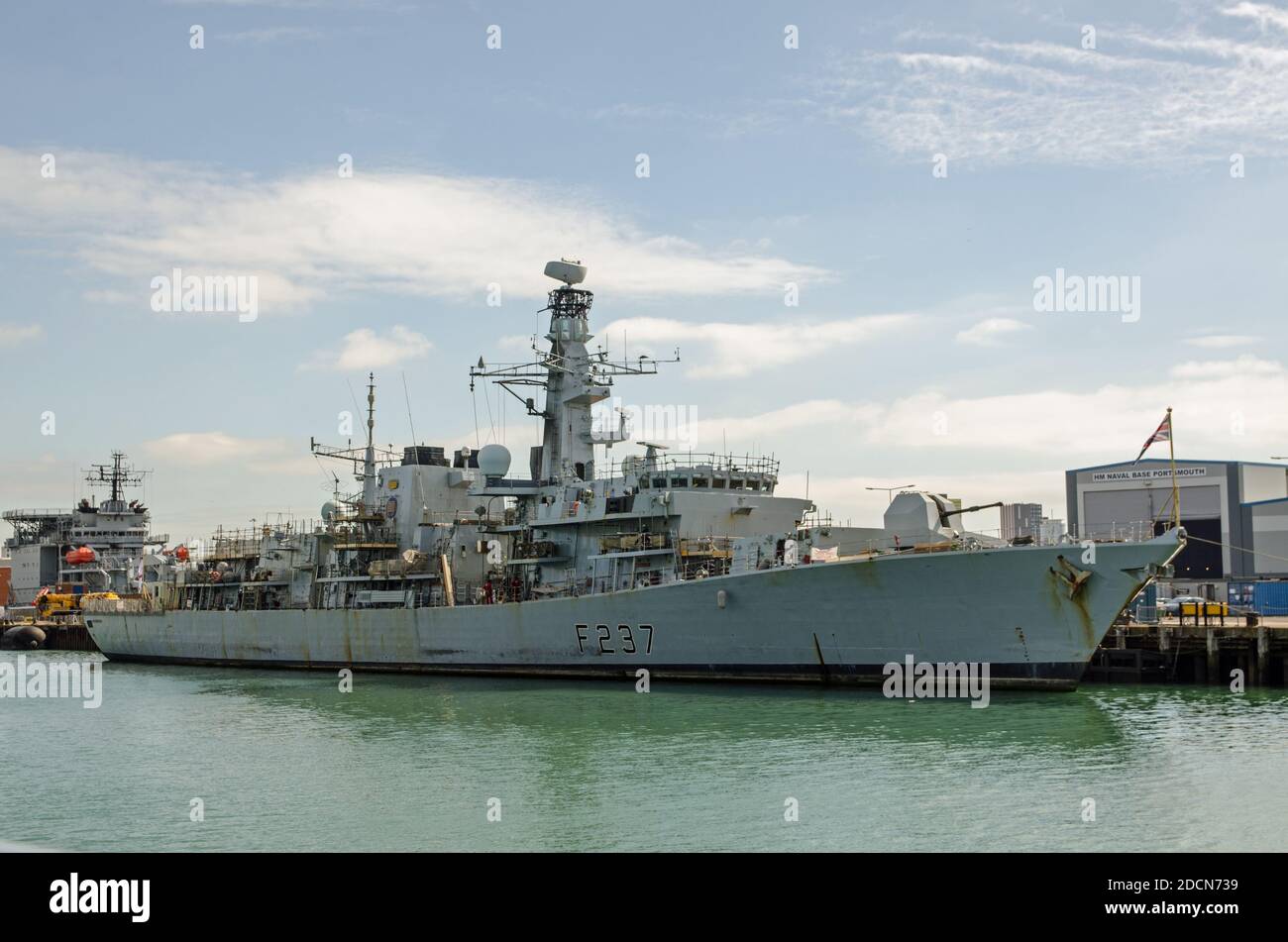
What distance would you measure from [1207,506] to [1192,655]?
24817 millimetres

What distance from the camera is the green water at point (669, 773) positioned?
41.2 feet

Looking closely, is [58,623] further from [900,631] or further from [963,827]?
[963,827]

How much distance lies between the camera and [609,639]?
26.9 metres

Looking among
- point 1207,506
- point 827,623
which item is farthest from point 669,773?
point 1207,506

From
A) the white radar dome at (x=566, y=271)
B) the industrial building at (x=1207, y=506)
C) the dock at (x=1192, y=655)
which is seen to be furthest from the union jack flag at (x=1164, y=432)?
the industrial building at (x=1207, y=506)

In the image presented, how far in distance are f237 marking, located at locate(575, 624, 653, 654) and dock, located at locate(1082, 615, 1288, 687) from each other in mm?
11310

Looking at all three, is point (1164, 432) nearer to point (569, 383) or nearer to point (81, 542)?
point (569, 383)

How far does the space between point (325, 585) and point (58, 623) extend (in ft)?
111

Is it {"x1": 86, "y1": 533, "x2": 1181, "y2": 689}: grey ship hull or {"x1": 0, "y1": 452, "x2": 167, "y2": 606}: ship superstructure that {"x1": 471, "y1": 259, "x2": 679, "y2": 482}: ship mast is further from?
{"x1": 0, "y1": 452, "x2": 167, "y2": 606}: ship superstructure

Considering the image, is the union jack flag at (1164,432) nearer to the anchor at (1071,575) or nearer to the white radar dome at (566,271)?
the anchor at (1071,575)

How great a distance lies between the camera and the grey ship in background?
22.1m

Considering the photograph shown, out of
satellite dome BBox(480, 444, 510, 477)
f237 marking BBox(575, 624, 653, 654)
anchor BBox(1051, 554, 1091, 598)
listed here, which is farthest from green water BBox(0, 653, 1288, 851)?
satellite dome BBox(480, 444, 510, 477)

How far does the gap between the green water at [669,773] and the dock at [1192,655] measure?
5.83 ft
